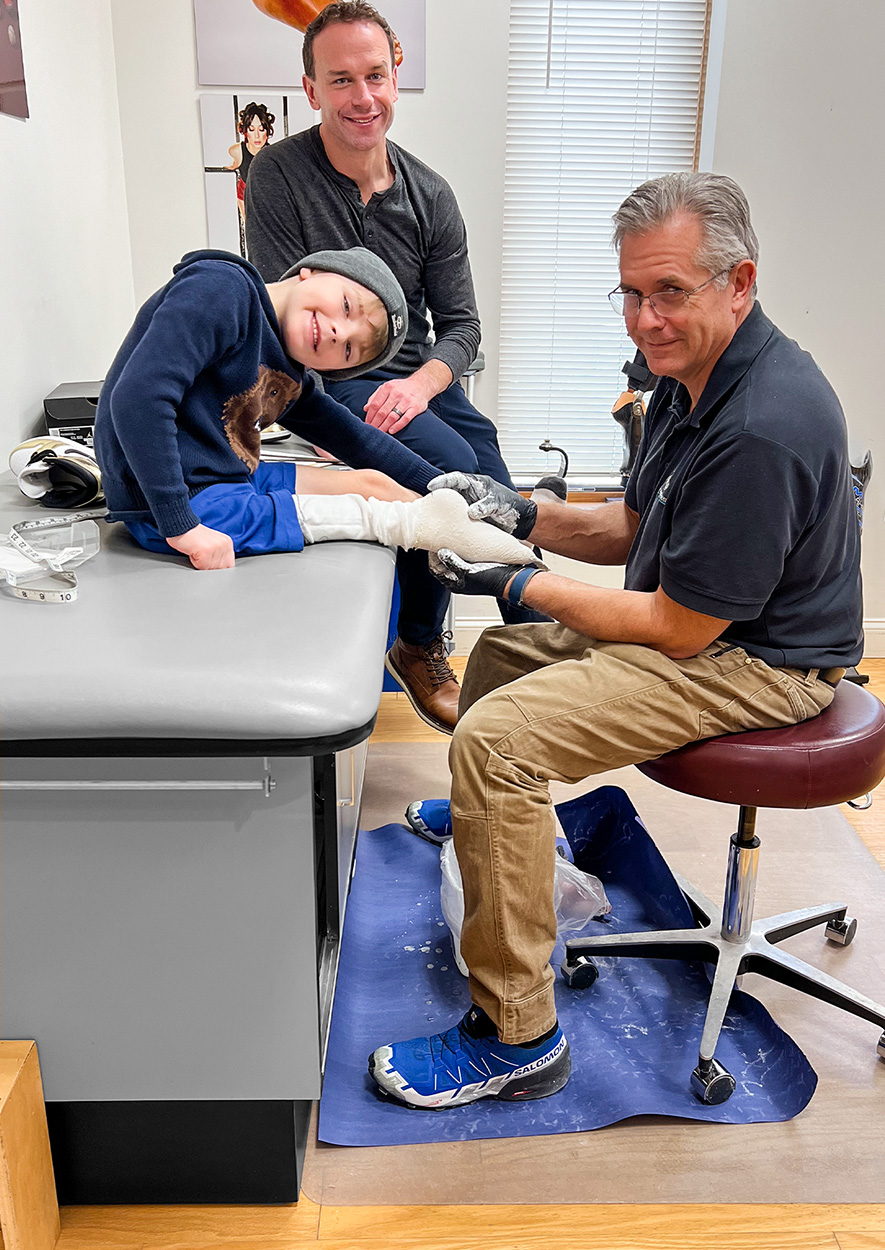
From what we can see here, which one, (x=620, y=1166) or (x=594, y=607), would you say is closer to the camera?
(x=620, y=1166)

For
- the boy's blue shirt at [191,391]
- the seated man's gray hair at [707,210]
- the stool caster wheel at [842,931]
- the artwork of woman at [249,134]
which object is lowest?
the stool caster wheel at [842,931]

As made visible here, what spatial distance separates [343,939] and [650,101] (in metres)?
2.65

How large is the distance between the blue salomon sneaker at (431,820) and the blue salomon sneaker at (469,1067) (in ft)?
2.20

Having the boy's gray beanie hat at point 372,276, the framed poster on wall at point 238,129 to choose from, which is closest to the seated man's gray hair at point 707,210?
the boy's gray beanie hat at point 372,276

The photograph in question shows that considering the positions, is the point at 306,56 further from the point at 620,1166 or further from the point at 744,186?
the point at 620,1166

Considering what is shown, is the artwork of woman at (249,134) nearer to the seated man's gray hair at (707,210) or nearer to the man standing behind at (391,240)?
the man standing behind at (391,240)

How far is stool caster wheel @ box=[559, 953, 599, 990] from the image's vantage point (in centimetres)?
172

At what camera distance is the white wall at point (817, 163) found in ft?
9.19

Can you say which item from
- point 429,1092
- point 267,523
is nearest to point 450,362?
point 267,523

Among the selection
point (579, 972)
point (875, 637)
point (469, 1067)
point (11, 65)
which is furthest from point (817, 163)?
point (469, 1067)

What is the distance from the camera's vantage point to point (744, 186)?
2926mm

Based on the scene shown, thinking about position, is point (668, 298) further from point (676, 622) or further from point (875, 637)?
point (875, 637)

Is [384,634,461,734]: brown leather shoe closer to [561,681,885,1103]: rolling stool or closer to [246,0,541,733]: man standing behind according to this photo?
[246,0,541,733]: man standing behind

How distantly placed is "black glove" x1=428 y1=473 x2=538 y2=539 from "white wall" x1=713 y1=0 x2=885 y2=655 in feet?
5.33
